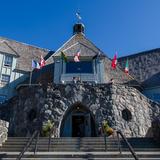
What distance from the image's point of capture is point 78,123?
59.3ft

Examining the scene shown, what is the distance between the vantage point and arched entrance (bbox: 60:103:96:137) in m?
17.3

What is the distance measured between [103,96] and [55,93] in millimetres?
3670

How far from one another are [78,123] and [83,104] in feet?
5.51

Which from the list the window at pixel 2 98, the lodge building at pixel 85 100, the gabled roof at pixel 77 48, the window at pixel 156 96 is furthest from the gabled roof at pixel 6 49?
the window at pixel 156 96

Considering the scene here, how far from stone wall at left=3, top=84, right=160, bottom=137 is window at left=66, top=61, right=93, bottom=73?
227cm

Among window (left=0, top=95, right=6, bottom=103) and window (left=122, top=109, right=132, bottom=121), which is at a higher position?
window (left=0, top=95, right=6, bottom=103)

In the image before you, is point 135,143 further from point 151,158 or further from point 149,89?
point 149,89

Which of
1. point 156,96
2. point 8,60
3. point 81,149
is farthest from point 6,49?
point 81,149

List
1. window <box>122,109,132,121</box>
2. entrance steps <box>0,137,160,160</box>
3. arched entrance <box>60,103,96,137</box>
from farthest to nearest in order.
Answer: window <box>122,109,132,121</box>, arched entrance <box>60,103,96,137</box>, entrance steps <box>0,137,160,160</box>

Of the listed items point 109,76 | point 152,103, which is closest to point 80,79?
point 109,76

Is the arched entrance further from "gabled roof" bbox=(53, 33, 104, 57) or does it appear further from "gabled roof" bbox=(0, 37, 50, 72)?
"gabled roof" bbox=(0, 37, 50, 72)

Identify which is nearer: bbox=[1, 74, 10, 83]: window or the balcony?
the balcony

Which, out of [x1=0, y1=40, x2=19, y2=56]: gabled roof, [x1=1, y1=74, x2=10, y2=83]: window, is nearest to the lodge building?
[x1=1, y1=74, x2=10, y2=83]: window

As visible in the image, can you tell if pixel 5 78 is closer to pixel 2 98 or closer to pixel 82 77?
pixel 2 98
